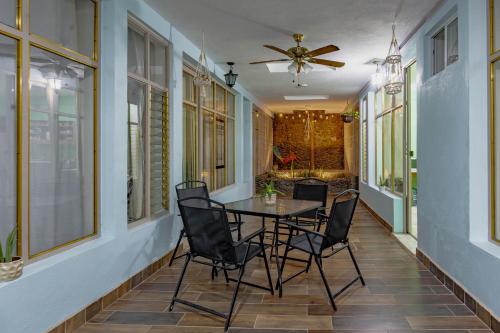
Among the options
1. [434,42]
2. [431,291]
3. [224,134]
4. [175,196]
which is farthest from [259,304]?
[224,134]

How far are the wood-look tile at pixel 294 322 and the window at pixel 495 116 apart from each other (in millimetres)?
1399

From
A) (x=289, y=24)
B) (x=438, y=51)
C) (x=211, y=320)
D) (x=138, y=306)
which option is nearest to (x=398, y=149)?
(x=438, y=51)

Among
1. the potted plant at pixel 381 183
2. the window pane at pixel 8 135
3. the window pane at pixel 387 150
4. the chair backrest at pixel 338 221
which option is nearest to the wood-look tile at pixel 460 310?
the chair backrest at pixel 338 221

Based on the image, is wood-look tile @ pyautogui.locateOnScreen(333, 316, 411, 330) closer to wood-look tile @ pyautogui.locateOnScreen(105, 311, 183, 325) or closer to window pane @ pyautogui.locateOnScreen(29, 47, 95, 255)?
wood-look tile @ pyautogui.locateOnScreen(105, 311, 183, 325)

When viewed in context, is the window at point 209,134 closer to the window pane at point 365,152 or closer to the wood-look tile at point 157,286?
the wood-look tile at point 157,286

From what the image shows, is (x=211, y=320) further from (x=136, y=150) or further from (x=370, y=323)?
(x=136, y=150)

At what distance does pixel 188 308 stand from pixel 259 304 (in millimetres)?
553

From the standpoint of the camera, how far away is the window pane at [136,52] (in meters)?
3.85

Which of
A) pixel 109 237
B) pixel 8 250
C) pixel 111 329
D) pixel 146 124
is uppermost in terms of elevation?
pixel 146 124

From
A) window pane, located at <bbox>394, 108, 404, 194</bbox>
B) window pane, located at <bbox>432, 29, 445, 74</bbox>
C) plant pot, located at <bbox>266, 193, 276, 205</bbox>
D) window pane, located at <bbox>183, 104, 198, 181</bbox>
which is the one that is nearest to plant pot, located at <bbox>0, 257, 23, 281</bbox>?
plant pot, located at <bbox>266, 193, 276, 205</bbox>

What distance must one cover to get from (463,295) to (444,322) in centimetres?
49

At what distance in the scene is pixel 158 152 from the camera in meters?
4.50

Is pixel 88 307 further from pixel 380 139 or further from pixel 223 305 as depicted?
pixel 380 139

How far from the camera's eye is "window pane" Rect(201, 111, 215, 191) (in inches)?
254
